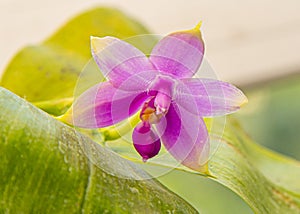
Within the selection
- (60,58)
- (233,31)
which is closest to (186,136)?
(60,58)

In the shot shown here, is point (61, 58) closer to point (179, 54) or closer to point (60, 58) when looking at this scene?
point (60, 58)

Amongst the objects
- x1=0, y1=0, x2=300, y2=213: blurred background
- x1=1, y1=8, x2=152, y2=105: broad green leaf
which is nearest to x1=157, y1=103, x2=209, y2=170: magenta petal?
x1=1, y1=8, x2=152, y2=105: broad green leaf

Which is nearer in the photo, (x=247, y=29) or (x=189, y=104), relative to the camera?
(x=189, y=104)

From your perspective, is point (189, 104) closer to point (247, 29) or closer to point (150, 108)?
point (150, 108)

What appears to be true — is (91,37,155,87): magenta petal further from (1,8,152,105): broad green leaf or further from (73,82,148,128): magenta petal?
(1,8,152,105): broad green leaf

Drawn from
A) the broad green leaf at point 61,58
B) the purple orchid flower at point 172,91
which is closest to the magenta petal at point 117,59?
the purple orchid flower at point 172,91

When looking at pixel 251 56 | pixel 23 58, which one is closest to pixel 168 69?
pixel 23 58
